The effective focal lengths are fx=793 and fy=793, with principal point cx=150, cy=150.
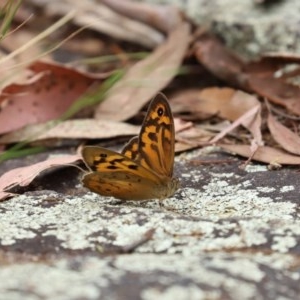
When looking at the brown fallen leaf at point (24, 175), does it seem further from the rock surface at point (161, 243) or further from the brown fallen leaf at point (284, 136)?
the brown fallen leaf at point (284, 136)

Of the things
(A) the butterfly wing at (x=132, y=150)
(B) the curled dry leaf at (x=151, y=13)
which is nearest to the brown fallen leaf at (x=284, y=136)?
(A) the butterfly wing at (x=132, y=150)

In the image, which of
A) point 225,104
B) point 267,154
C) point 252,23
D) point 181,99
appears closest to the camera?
point 267,154

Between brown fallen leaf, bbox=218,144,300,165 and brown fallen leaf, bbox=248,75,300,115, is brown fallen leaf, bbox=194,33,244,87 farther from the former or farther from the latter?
brown fallen leaf, bbox=218,144,300,165

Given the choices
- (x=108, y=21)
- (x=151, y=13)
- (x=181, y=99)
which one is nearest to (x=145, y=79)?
(x=181, y=99)

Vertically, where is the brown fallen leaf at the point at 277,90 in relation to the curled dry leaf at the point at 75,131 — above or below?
Answer: above

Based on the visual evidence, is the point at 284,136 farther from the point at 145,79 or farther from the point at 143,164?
the point at 145,79

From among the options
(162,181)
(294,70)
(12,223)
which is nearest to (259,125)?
(294,70)

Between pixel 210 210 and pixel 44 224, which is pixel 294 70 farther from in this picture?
pixel 44 224
